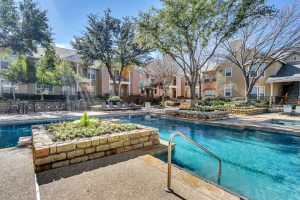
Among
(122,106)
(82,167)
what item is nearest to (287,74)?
(122,106)

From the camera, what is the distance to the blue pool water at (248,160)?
4102 millimetres

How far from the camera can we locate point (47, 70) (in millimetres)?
19828

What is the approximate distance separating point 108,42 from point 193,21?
11.7m

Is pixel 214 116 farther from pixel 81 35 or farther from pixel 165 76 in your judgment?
pixel 81 35

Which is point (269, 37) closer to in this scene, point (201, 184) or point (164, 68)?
point (164, 68)

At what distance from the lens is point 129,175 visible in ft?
11.3

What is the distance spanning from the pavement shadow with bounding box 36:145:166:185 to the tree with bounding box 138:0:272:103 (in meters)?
10.2

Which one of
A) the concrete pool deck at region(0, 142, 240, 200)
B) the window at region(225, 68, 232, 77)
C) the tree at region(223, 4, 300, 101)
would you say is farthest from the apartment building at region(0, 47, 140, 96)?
the concrete pool deck at region(0, 142, 240, 200)

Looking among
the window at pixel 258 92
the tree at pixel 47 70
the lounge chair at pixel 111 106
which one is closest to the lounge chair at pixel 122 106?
the lounge chair at pixel 111 106

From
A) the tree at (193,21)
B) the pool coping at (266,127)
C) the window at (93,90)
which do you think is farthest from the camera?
the window at (93,90)

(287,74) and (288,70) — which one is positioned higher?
(288,70)

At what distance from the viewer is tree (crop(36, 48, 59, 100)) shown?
18922 mm

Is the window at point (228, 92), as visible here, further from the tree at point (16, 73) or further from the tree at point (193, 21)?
the tree at point (16, 73)

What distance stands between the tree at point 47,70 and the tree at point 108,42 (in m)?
2.99
